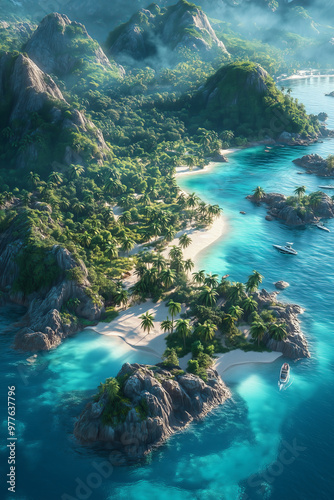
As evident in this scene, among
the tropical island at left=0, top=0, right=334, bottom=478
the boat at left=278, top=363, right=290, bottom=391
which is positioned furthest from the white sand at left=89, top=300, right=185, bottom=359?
the boat at left=278, top=363, right=290, bottom=391

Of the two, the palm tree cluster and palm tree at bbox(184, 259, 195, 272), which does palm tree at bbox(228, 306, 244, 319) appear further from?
palm tree at bbox(184, 259, 195, 272)

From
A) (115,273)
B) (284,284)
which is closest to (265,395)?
(284,284)

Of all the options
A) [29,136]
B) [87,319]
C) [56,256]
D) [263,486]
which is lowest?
[263,486]

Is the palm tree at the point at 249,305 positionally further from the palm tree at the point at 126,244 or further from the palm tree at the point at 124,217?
the palm tree at the point at 124,217

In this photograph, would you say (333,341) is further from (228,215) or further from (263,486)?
(228,215)

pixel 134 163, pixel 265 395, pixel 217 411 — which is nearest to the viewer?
pixel 217 411

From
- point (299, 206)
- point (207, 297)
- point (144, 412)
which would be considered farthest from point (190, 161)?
point (144, 412)
